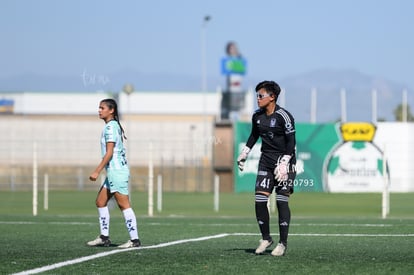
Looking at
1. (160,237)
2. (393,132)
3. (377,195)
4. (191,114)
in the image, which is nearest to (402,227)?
(160,237)

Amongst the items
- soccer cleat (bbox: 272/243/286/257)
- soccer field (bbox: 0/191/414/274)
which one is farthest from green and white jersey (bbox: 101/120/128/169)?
soccer cleat (bbox: 272/243/286/257)

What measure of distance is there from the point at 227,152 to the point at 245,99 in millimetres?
41965

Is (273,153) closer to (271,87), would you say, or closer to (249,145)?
(249,145)

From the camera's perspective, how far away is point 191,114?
81.6 metres

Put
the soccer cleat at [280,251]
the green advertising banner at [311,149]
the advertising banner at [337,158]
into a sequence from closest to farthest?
the soccer cleat at [280,251]
the advertising banner at [337,158]
the green advertising banner at [311,149]

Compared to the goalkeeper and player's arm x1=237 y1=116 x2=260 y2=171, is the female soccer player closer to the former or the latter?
player's arm x1=237 y1=116 x2=260 y2=171

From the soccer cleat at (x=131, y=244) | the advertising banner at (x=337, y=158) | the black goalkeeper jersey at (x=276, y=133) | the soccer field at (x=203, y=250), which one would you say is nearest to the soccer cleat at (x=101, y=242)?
the soccer field at (x=203, y=250)

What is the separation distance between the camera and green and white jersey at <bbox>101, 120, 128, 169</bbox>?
43.2 ft

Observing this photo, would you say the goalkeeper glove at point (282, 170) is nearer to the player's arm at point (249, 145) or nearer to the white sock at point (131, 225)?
the player's arm at point (249, 145)

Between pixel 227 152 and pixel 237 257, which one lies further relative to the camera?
pixel 227 152

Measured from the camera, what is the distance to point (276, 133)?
40.0 feet

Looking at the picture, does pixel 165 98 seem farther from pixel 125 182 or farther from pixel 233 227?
pixel 125 182

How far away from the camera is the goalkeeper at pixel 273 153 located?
12.1m

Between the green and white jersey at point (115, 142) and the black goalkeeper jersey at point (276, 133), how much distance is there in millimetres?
1869
